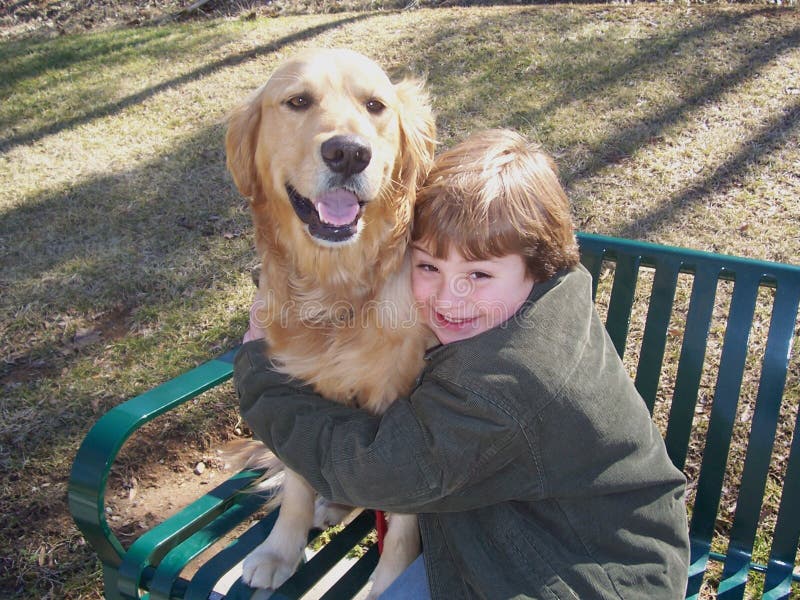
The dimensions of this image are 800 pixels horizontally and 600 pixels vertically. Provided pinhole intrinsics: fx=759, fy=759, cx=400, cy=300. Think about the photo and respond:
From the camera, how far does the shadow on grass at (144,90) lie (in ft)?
21.5

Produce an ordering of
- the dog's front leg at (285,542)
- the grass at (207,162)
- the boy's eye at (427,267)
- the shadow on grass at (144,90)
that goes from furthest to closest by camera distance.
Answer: the shadow on grass at (144,90) → the grass at (207,162) → the dog's front leg at (285,542) → the boy's eye at (427,267)

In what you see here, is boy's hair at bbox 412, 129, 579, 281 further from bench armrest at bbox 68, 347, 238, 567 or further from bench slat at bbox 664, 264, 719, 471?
bench armrest at bbox 68, 347, 238, 567

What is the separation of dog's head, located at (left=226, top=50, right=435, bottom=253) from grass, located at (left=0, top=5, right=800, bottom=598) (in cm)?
172

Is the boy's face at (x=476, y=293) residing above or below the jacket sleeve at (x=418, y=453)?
above

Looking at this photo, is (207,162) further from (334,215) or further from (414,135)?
(334,215)

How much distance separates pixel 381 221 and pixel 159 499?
6.08ft

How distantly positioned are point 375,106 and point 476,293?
2.44ft

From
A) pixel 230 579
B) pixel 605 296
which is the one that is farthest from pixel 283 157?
pixel 605 296

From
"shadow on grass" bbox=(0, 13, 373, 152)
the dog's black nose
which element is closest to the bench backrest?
the dog's black nose

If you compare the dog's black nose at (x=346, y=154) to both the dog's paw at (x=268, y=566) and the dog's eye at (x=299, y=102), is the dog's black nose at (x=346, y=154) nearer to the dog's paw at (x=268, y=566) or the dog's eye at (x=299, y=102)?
the dog's eye at (x=299, y=102)

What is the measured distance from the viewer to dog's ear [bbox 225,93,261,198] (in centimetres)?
246

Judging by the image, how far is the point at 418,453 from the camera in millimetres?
1874

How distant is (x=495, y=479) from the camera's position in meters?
1.90

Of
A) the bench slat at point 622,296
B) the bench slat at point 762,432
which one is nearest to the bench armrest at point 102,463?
the bench slat at point 622,296
